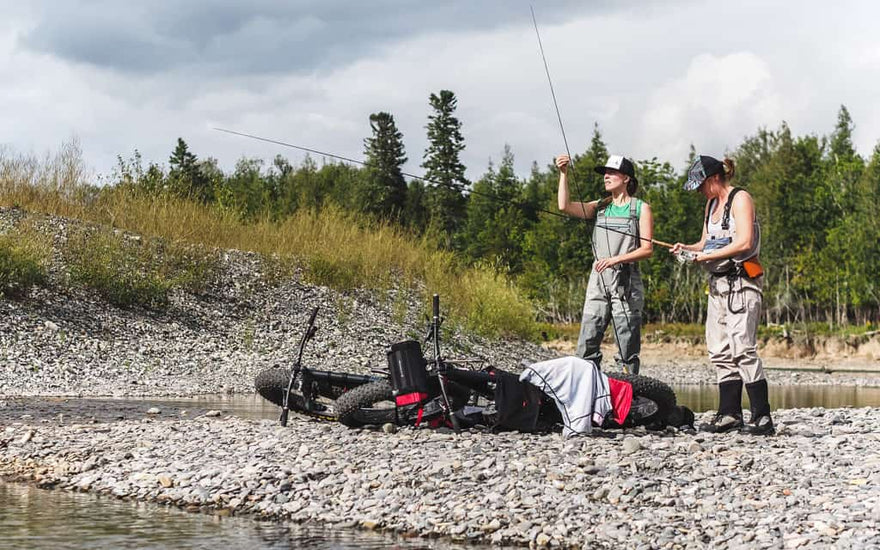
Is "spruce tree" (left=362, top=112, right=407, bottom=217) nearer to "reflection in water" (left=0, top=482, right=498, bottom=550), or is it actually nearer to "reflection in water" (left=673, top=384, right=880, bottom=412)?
"reflection in water" (left=673, top=384, right=880, bottom=412)

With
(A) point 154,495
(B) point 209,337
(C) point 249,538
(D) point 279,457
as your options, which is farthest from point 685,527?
(B) point 209,337

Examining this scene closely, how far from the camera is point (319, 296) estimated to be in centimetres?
2389

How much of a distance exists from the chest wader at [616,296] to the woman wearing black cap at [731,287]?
62 cm

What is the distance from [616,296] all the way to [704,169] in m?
1.28

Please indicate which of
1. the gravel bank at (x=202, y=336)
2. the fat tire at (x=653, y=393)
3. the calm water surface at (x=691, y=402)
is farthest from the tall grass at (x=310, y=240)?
the fat tire at (x=653, y=393)

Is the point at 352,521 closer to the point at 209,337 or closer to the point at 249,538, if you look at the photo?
the point at 249,538

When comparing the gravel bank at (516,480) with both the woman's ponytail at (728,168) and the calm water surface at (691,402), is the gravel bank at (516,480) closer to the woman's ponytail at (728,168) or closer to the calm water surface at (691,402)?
the woman's ponytail at (728,168)

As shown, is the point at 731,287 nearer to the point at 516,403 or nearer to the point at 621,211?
the point at 621,211

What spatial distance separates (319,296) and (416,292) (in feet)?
9.41

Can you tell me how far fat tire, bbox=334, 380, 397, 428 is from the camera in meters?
8.51

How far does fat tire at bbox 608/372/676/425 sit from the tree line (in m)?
34.1

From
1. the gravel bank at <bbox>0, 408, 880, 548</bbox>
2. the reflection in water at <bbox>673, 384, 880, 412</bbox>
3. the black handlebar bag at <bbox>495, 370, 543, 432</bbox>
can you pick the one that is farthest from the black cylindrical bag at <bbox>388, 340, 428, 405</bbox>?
the reflection in water at <bbox>673, 384, 880, 412</bbox>

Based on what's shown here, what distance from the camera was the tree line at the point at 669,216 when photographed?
185ft

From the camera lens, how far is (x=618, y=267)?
28.3 feet
